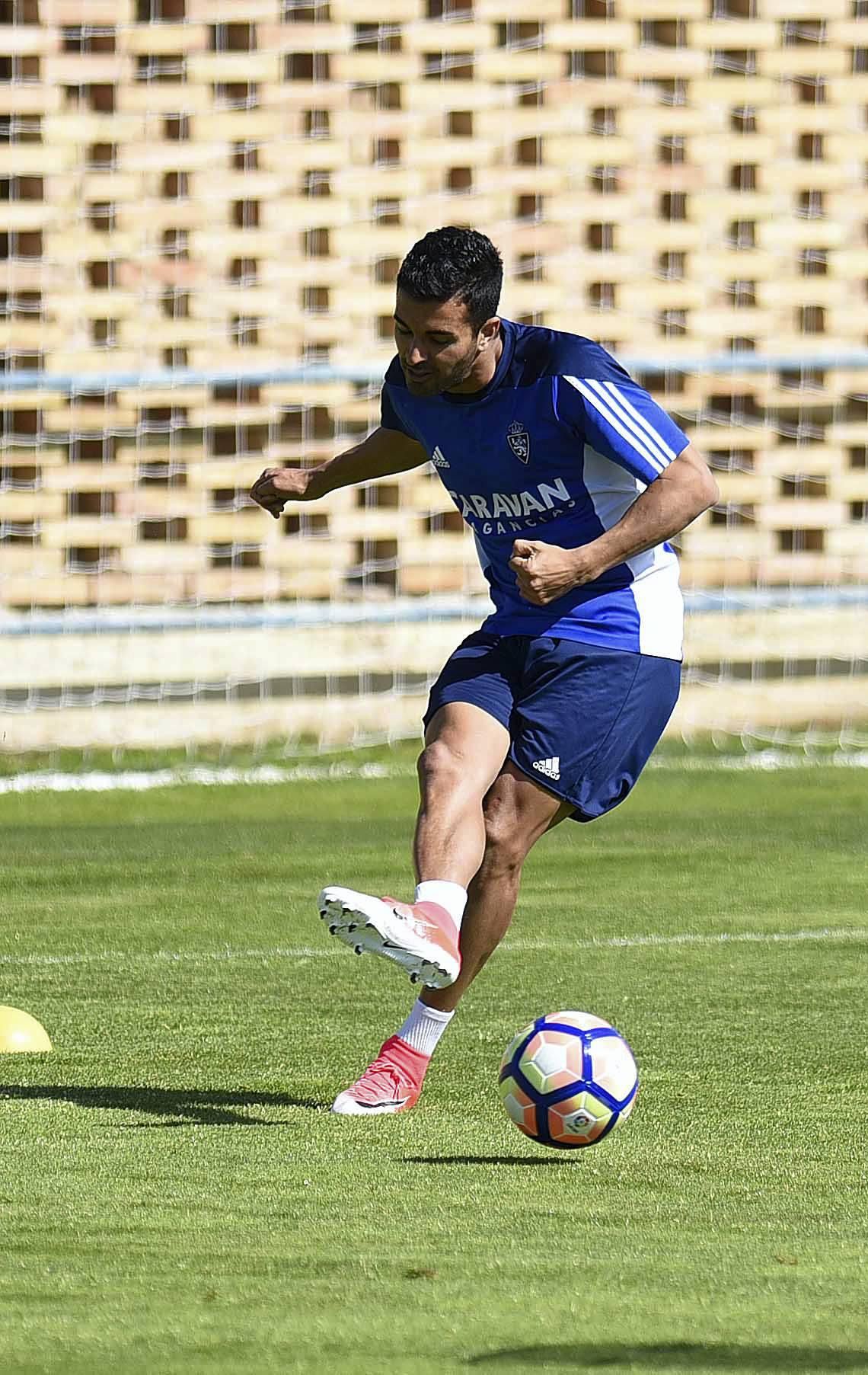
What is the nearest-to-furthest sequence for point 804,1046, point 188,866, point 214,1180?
Answer: point 214,1180
point 804,1046
point 188,866

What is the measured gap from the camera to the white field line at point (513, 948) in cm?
774

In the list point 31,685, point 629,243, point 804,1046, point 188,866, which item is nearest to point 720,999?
point 804,1046

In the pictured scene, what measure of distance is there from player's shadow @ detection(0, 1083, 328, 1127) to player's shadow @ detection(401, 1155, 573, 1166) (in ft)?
1.55

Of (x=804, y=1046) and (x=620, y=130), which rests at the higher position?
(x=620, y=130)

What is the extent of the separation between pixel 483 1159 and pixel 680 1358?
5.14ft

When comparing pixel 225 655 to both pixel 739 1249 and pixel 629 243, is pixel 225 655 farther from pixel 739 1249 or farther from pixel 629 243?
pixel 739 1249

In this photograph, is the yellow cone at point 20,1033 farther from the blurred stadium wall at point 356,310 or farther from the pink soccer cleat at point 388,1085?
the blurred stadium wall at point 356,310

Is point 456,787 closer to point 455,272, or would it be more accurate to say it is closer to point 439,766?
point 439,766

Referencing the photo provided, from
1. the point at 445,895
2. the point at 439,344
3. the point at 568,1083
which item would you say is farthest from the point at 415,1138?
the point at 439,344

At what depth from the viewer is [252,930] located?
839 cm

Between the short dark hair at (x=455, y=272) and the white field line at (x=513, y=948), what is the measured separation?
2914 millimetres

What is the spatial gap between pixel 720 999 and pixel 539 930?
148 centimetres

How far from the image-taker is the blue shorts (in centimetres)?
564

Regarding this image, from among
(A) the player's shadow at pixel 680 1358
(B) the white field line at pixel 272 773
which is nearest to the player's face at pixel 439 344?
(A) the player's shadow at pixel 680 1358
